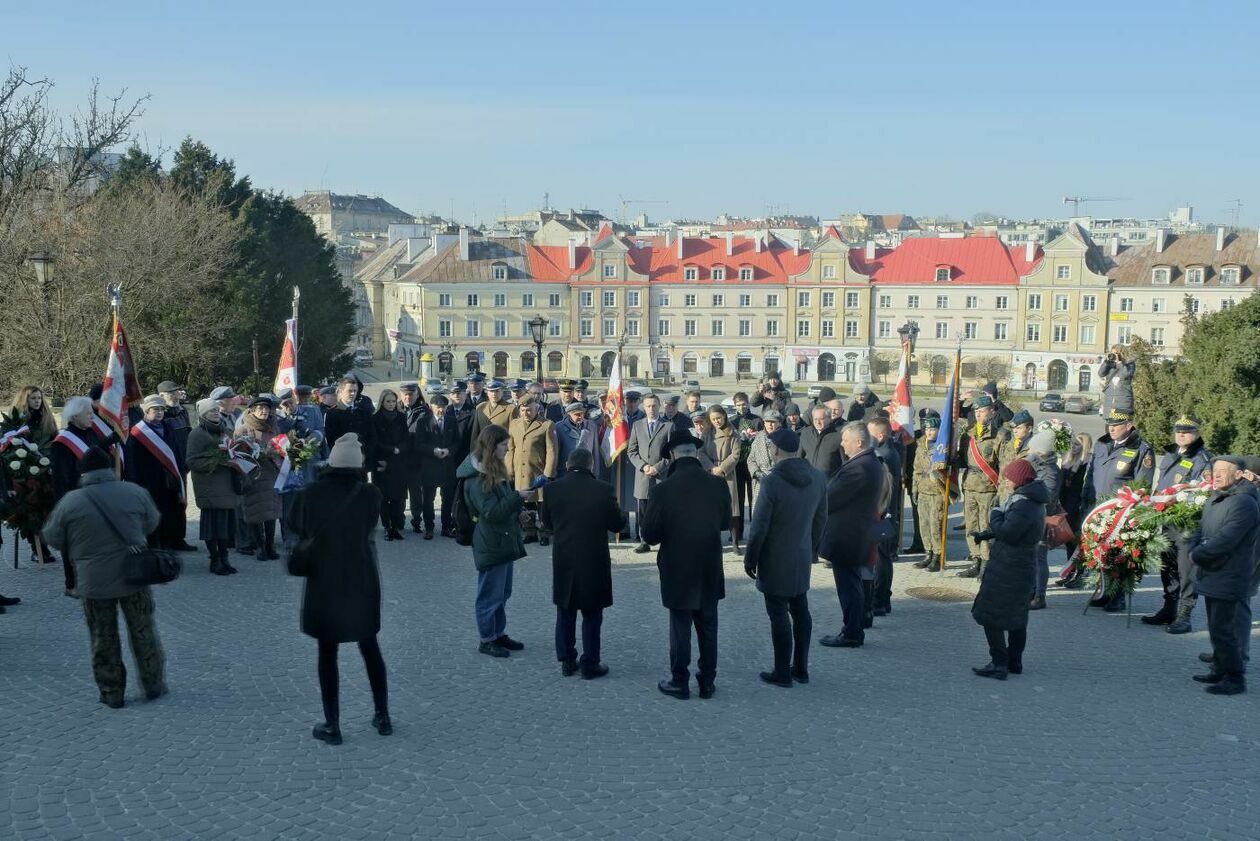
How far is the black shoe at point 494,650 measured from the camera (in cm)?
967

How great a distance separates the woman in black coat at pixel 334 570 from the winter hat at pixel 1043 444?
6903mm

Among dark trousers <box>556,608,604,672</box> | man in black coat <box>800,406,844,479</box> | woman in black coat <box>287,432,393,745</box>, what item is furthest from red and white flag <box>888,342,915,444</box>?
woman in black coat <box>287,432,393,745</box>

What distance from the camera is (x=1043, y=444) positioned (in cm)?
1145

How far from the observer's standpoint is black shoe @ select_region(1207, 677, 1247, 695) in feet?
30.2

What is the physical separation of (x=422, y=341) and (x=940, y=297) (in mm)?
42838

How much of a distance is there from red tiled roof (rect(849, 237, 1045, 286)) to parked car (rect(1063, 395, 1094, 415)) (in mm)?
20513

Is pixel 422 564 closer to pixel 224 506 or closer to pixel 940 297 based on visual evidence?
pixel 224 506

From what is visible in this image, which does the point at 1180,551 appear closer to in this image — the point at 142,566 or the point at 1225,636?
the point at 1225,636

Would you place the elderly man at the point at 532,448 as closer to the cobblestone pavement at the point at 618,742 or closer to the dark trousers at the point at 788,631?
the cobblestone pavement at the point at 618,742

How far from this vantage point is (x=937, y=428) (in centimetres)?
1440

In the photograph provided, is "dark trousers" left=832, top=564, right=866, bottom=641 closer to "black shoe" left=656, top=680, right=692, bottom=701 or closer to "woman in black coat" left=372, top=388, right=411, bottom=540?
"black shoe" left=656, top=680, right=692, bottom=701

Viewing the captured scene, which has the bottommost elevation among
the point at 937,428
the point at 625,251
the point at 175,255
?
the point at 937,428

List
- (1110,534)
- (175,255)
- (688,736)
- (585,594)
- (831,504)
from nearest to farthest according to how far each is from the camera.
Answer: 1. (688,736)
2. (585,594)
3. (831,504)
4. (1110,534)
5. (175,255)

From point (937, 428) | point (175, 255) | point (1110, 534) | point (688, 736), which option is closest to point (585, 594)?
point (688, 736)
